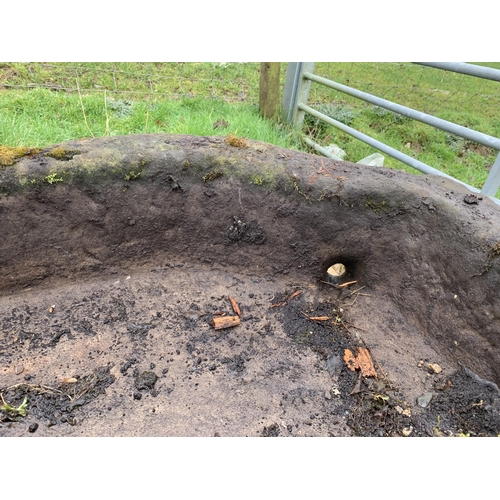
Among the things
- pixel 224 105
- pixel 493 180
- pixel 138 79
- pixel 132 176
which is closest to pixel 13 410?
pixel 132 176

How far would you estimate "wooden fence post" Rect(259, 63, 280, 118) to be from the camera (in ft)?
13.4

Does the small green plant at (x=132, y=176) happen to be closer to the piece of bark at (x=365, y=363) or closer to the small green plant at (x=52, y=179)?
the small green plant at (x=52, y=179)

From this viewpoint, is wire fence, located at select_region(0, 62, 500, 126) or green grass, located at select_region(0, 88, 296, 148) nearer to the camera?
green grass, located at select_region(0, 88, 296, 148)

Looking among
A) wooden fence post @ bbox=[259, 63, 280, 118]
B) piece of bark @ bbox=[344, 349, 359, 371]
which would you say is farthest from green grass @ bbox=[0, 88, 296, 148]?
piece of bark @ bbox=[344, 349, 359, 371]

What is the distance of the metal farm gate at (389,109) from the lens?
7.32 ft

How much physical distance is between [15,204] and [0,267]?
36 centimetres

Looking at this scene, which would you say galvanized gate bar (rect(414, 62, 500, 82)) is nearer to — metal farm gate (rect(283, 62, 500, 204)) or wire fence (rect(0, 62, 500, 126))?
metal farm gate (rect(283, 62, 500, 204))

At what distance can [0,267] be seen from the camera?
1.91 m

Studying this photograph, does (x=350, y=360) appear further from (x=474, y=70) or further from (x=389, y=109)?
(x=389, y=109)

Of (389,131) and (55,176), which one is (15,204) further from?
(389,131)

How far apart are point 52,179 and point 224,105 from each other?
284cm

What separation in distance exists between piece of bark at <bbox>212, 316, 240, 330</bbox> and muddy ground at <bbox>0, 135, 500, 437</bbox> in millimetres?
31

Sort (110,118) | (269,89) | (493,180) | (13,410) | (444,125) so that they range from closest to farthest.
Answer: (13,410), (493,180), (444,125), (110,118), (269,89)

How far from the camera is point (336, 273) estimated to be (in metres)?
2.23
